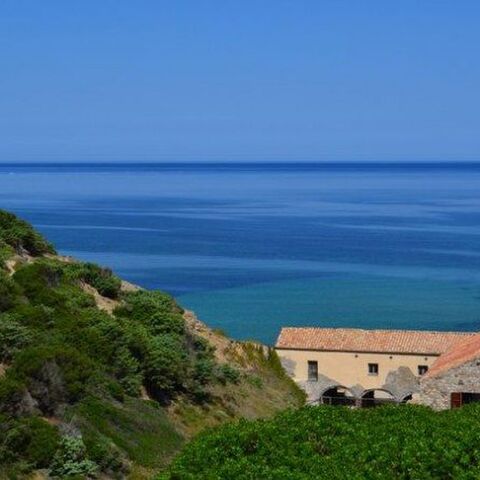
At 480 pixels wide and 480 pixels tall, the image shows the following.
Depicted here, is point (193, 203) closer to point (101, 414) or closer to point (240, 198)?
point (240, 198)

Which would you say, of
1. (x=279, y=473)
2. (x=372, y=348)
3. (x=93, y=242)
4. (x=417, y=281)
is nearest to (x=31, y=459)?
(x=279, y=473)

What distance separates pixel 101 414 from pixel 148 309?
27.1ft

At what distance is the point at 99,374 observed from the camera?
23812 mm

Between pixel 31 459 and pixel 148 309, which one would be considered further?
pixel 148 309

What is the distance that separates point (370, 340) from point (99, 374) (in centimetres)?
2173

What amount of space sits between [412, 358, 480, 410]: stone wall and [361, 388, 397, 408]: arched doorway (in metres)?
13.5

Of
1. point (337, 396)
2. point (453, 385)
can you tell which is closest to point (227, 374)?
point (453, 385)

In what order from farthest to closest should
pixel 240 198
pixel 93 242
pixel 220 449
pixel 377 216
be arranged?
1. pixel 240 198
2. pixel 377 216
3. pixel 93 242
4. pixel 220 449

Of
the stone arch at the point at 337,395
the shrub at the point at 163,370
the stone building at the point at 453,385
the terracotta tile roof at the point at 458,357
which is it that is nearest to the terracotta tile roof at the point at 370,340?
the stone arch at the point at 337,395

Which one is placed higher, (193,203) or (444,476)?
(193,203)

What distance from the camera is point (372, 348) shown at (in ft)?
143

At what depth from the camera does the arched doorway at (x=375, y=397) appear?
1710 inches

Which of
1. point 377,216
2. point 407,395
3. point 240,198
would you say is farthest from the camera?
point 240,198

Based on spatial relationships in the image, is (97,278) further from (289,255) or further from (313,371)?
(289,255)
